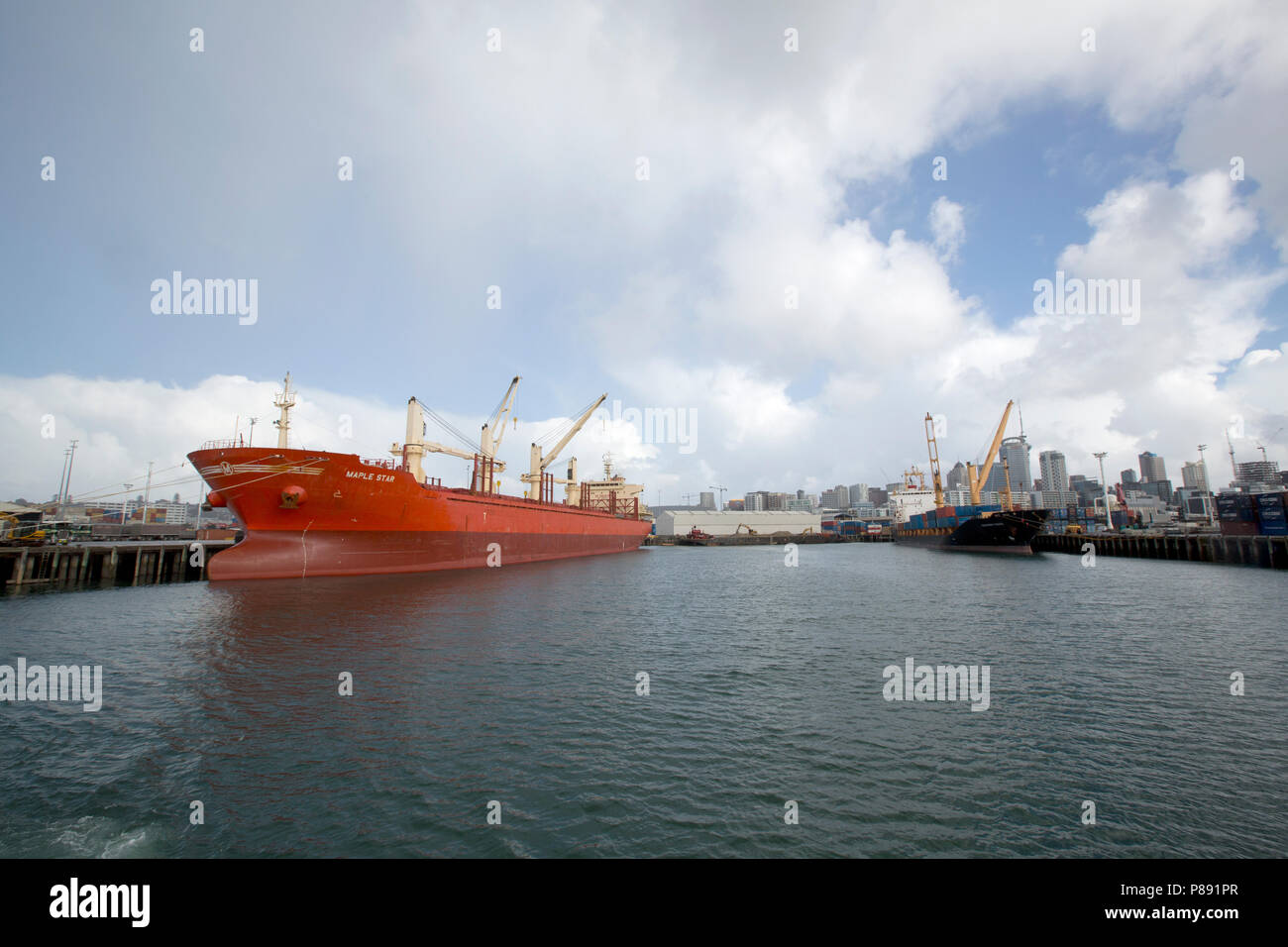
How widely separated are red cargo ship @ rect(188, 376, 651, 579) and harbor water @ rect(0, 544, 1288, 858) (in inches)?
355

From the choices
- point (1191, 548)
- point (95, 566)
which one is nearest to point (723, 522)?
point (1191, 548)

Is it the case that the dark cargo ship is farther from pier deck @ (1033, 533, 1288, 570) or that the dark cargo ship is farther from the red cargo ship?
the red cargo ship

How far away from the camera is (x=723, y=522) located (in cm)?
13025

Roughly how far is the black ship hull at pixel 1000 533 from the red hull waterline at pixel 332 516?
5668cm

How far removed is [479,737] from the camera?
866 centimetres

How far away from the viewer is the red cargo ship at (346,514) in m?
25.8

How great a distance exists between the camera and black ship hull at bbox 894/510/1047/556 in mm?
58188

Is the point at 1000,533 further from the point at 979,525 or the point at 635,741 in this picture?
the point at 635,741
